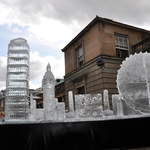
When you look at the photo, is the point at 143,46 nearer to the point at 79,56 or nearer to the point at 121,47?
the point at 121,47

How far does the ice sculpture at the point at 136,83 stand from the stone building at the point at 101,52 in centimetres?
519

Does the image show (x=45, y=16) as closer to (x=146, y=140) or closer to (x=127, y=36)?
(x=127, y=36)

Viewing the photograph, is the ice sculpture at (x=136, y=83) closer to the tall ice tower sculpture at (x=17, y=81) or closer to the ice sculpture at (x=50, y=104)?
the ice sculpture at (x=50, y=104)

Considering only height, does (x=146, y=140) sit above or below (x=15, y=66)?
below

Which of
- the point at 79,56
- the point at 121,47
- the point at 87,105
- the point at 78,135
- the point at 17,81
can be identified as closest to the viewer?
the point at 78,135

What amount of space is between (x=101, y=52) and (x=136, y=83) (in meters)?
6.35

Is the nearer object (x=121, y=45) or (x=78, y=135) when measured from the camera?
(x=78, y=135)

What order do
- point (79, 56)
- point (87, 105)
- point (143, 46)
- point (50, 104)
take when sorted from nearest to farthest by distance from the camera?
point (50, 104) < point (87, 105) < point (143, 46) < point (79, 56)

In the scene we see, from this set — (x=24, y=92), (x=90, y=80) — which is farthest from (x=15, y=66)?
(x=90, y=80)

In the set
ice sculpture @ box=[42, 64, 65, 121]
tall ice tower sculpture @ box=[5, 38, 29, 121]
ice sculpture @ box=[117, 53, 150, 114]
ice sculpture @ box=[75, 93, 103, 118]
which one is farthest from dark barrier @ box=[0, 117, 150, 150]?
ice sculpture @ box=[117, 53, 150, 114]

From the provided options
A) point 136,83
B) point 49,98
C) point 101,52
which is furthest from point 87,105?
point 101,52

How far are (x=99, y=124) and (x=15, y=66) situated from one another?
7.95 feet

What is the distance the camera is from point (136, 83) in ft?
17.6

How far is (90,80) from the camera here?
39.8 ft
